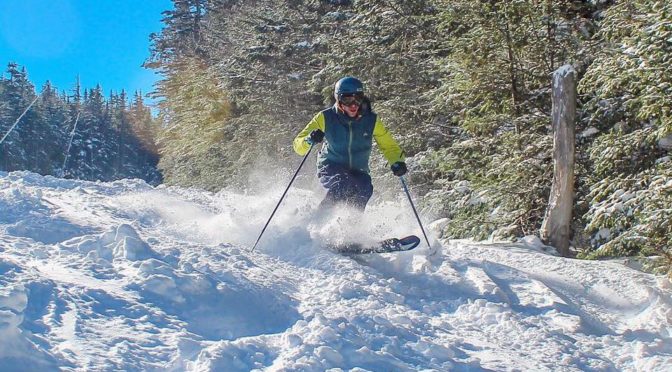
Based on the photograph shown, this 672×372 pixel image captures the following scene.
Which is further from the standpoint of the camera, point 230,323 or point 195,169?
point 195,169

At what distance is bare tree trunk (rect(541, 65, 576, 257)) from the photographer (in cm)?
814

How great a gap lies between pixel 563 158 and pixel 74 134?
227 feet

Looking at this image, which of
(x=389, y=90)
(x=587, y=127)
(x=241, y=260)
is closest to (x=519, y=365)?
(x=241, y=260)

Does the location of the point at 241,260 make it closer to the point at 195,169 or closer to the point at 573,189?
the point at 573,189

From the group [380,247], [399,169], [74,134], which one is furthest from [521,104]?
[74,134]

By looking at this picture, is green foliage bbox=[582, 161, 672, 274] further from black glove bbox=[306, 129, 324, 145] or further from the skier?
black glove bbox=[306, 129, 324, 145]

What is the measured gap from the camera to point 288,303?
4.34m

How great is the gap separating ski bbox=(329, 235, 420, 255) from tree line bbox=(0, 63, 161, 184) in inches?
1608

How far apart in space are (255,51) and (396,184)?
12.7 m

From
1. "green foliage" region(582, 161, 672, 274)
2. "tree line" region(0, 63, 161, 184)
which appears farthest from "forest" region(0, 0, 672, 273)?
"tree line" region(0, 63, 161, 184)

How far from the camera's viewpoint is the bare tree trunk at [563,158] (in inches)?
320

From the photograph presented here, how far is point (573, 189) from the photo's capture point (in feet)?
27.6

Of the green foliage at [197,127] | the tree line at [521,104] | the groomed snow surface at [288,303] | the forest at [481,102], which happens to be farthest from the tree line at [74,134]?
the groomed snow surface at [288,303]

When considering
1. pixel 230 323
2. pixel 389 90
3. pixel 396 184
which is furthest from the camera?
pixel 389 90
